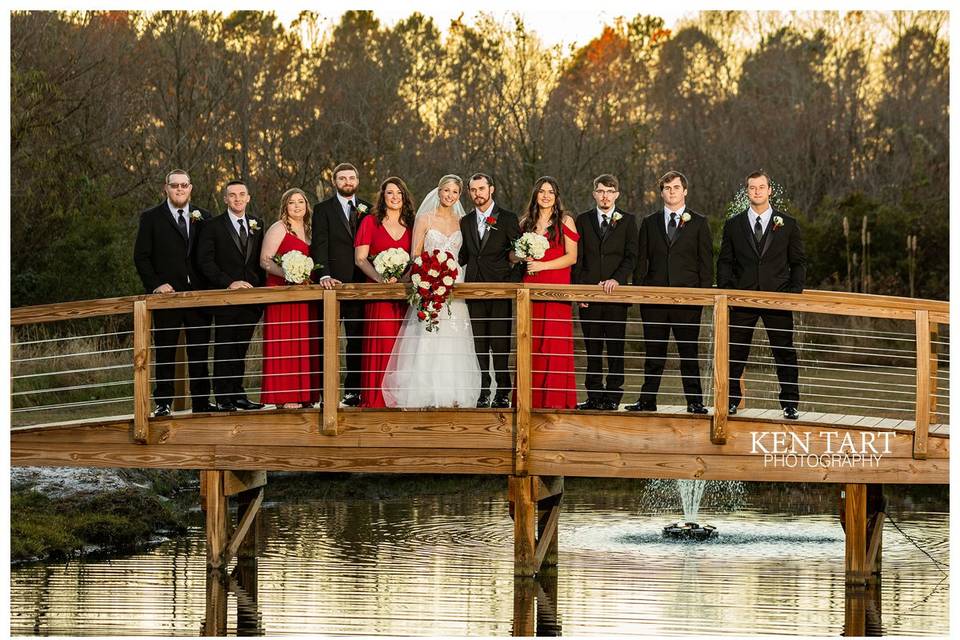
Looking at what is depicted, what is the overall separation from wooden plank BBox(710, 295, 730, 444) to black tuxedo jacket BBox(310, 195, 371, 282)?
3.00 m

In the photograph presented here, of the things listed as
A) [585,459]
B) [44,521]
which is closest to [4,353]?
[44,521]

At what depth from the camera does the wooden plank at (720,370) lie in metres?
12.5

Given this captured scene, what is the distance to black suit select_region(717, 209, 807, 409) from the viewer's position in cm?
1291

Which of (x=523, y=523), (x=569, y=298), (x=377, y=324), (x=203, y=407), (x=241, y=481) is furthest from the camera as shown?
(x=241, y=481)

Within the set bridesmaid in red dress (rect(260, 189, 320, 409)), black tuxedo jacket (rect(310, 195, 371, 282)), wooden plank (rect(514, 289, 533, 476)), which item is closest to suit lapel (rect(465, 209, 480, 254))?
wooden plank (rect(514, 289, 533, 476))

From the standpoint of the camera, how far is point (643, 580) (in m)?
13.1

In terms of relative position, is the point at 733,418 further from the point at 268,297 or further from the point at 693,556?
the point at 268,297

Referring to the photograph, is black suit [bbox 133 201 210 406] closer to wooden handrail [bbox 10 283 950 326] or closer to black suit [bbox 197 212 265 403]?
black suit [bbox 197 212 265 403]

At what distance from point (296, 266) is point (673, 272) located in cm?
297

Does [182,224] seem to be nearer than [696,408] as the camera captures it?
No

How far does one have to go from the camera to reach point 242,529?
14391 millimetres

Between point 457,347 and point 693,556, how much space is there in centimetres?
283

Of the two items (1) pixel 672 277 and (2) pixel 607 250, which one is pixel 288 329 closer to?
(2) pixel 607 250

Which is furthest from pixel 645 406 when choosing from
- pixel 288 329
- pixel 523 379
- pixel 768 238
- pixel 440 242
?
pixel 288 329
